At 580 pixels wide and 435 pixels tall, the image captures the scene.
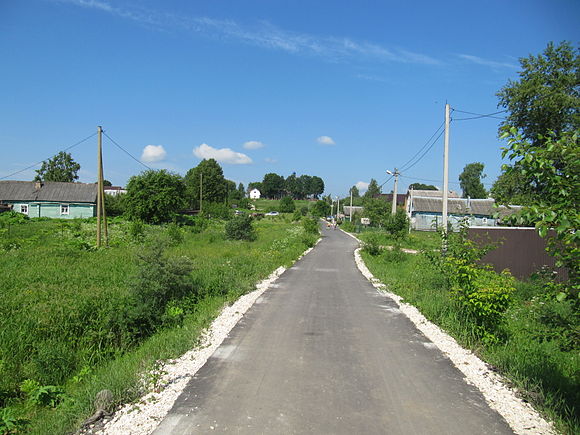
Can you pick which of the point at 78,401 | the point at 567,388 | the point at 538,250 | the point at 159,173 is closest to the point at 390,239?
the point at 538,250

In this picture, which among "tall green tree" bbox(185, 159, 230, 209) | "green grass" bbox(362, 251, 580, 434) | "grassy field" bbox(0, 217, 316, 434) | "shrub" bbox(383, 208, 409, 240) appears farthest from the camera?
"tall green tree" bbox(185, 159, 230, 209)

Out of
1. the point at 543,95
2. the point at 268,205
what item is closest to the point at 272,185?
the point at 268,205

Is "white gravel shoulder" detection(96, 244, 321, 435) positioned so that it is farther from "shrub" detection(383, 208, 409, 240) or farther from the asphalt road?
"shrub" detection(383, 208, 409, 240)

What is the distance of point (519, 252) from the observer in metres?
14.9

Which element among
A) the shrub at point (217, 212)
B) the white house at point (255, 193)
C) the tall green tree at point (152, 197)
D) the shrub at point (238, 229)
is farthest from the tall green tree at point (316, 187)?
the shrub at point (238, 229)

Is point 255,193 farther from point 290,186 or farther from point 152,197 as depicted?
point 152,197

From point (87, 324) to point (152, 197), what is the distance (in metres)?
33.7

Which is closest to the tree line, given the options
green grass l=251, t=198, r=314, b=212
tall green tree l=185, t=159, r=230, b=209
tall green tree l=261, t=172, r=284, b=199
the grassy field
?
tall green tree l=261, t=172, r=284, b=199

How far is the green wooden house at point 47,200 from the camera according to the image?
52.5 m

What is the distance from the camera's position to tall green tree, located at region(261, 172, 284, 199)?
179875 millimetres

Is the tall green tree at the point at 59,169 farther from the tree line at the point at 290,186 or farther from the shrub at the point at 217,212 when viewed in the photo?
the tree line at the point at 290,186

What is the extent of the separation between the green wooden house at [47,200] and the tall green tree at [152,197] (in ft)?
49.2

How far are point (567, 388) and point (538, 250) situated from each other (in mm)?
9623

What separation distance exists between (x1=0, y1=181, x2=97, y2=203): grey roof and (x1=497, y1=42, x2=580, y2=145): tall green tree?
1970 inches
